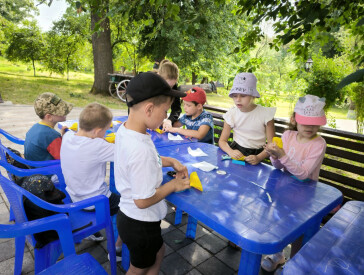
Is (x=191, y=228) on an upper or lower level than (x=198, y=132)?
lower

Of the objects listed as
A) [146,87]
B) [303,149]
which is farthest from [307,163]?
[146,87]

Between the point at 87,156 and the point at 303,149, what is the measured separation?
1.82 metres

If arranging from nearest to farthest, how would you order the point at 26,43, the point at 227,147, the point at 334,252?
the point at 334,252, the point at 227,147, the point at 26,43

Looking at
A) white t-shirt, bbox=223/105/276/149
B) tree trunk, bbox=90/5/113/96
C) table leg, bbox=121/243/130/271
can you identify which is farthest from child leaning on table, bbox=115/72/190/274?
tree trunk, bbox=90/5/113/96

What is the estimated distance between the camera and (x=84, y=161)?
1.87m

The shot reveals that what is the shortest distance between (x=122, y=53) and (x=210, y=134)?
58.3ft

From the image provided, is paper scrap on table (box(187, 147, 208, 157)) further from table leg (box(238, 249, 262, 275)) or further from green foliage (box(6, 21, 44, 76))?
green foliage (box(6, 21, 44, 76))

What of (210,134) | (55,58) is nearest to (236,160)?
(210,134)

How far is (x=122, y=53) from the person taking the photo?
18891 mm

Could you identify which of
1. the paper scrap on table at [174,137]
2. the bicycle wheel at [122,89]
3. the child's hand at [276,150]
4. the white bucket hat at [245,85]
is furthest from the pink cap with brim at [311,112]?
the bicycle wheel at [122,89]

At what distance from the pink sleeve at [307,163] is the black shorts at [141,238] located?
111 centimetres

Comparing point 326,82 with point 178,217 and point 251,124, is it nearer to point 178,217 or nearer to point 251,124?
point 251,124

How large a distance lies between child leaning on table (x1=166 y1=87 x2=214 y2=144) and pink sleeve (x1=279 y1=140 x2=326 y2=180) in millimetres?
1152

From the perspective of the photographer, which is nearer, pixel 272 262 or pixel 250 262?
pixel 250 262
